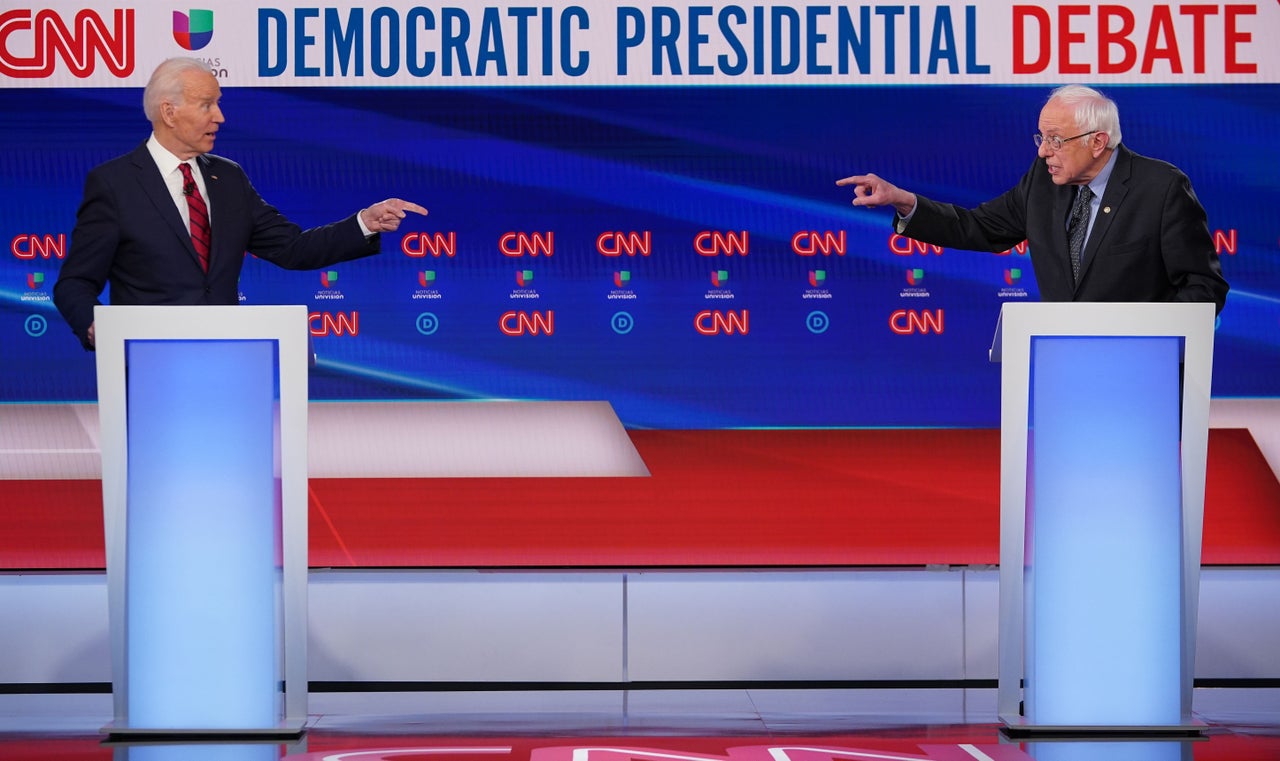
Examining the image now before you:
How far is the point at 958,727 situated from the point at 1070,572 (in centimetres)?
49

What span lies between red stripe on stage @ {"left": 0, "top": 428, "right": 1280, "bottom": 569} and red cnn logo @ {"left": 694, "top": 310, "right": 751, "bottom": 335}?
0.29m

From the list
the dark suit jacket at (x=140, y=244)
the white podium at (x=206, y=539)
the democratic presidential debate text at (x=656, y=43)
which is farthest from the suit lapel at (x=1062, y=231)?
the dark suit jacket at (x=140, y=244)

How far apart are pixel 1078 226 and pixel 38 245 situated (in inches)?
109

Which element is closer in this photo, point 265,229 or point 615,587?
point 265,229

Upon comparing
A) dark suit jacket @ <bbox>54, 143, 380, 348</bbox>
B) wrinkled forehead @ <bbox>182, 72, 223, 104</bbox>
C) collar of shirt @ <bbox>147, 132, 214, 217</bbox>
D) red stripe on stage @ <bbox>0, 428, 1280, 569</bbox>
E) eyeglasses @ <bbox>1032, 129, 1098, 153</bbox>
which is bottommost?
red stripe on stage @ <bbox>0, 428, 1280, 569</bbox>

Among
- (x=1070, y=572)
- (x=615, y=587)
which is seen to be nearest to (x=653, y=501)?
(x=615, y=587)

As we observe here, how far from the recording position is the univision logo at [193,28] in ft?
12.2

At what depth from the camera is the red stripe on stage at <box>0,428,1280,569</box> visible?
12.2 feet

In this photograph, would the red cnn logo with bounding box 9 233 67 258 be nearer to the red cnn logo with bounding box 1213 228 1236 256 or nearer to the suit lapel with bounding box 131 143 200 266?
the suit lapel with bounding box 131 143 200 266

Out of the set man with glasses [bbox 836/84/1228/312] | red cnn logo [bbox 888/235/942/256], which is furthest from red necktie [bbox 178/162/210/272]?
red cnn logo [bbox 888/235/942/256]

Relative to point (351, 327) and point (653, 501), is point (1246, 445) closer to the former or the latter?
point (653, 501)

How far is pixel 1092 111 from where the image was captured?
2.63 m

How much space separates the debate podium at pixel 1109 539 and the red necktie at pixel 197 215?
1.58 metres

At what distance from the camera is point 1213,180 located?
12.3ft
